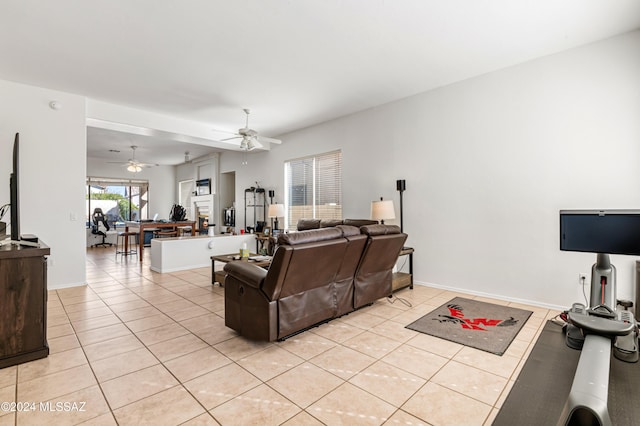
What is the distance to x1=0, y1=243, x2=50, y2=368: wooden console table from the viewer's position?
2396mm

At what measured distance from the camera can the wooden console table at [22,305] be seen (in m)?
2.40

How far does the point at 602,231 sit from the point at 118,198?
13.2 m

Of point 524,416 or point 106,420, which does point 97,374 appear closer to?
point 106,420

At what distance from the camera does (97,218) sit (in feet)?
31.3

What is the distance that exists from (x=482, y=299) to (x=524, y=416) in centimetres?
376

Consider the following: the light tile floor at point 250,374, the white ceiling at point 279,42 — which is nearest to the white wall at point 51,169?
the white ceiling at point 279,42

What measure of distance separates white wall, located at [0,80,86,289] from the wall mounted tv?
5972 mm

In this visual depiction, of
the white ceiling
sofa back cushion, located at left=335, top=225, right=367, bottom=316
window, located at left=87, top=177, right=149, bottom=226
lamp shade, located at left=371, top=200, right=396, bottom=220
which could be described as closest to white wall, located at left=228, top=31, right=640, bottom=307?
the white ceiling

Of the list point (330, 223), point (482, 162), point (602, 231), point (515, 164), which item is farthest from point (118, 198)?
point (602, 231)

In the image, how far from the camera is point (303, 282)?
9.32 feet

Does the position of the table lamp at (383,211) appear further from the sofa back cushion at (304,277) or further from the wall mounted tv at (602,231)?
the wall mounted tv at (602,231)

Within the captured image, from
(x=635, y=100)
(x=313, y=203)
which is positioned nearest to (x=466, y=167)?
(x=635, y=100)

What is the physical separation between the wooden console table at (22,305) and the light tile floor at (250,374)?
0.40 feet

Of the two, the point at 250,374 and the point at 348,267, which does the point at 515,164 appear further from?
the point at 250,374
